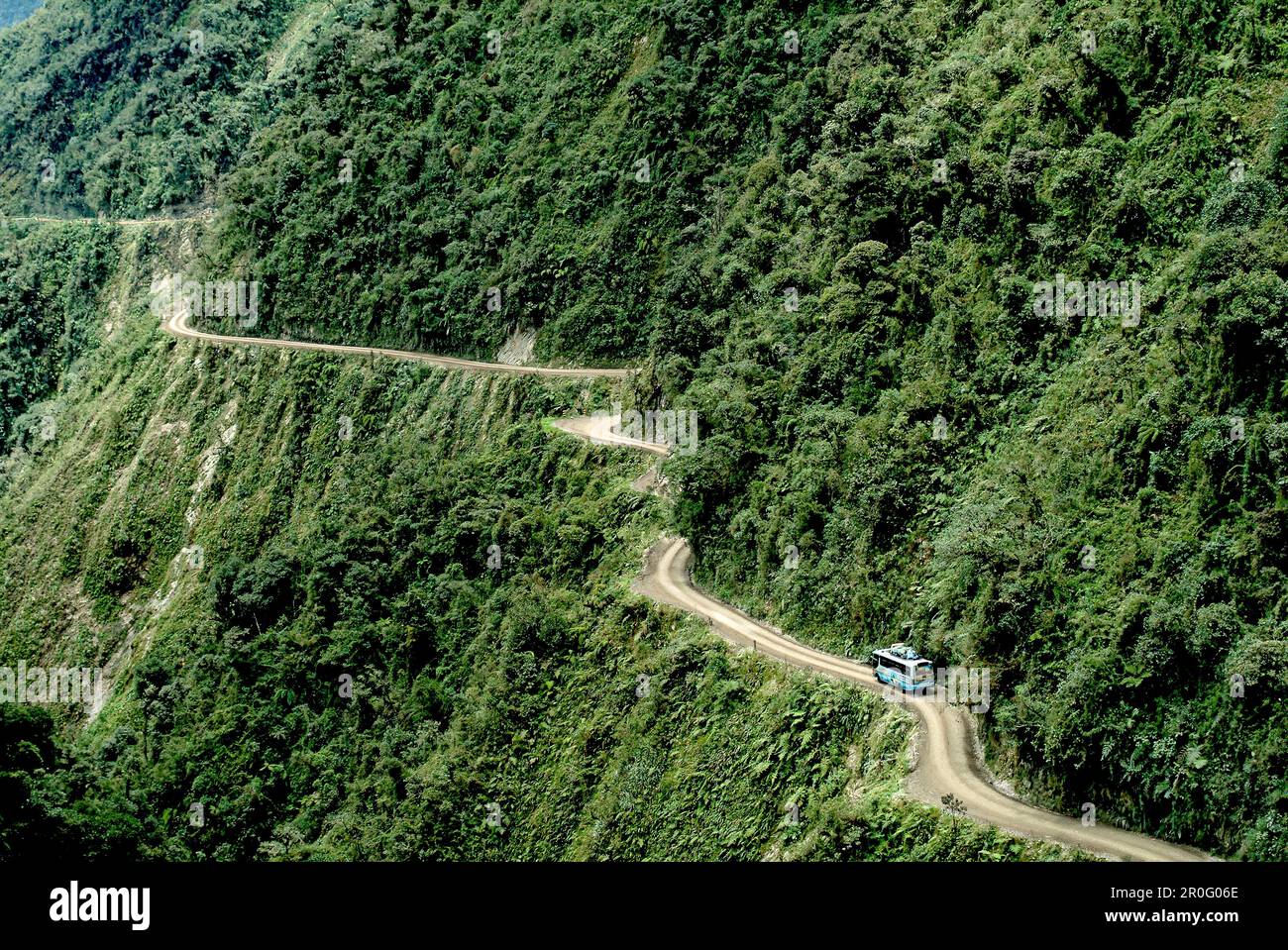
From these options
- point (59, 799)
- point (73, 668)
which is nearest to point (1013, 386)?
point (59, 799)

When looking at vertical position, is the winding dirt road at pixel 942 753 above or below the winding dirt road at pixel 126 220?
below

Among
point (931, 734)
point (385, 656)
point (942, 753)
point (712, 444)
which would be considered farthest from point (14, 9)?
point (942, 753)

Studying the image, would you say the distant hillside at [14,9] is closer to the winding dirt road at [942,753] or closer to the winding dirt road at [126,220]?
the winding dirt road at [126,220]

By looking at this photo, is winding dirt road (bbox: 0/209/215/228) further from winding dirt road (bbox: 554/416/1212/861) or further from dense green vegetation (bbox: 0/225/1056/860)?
winding dirt road (bbox: 554/416/1212/861)

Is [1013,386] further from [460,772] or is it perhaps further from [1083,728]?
[460,772]

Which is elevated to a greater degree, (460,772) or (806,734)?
(806,734)

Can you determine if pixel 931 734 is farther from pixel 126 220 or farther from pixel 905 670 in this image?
pixel 126 220

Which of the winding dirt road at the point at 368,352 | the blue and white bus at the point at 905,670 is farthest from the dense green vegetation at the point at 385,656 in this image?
the winding dirt road at the point at 368,352

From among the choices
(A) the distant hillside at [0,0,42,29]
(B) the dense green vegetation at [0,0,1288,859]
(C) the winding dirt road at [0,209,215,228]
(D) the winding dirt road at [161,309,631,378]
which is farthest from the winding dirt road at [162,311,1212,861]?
(A) the distant hillside at [0,0,42,29]
